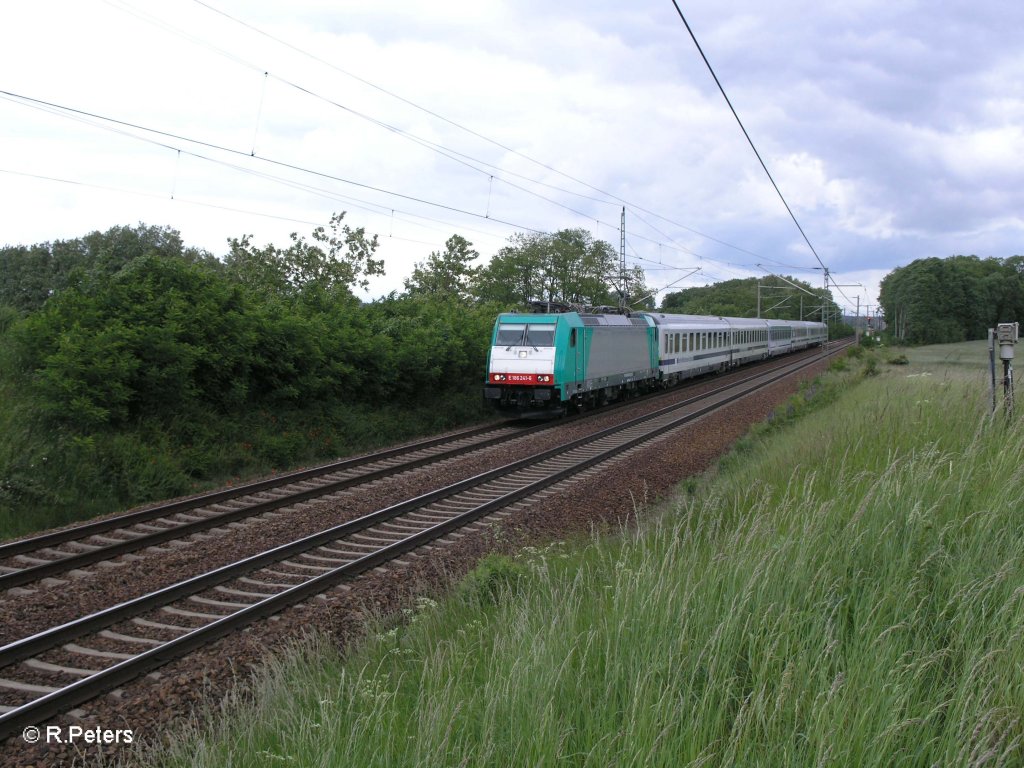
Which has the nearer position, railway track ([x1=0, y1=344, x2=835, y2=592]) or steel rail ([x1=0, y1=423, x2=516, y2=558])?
railway track ([x1=0, y1=344, x2=835, y2=592])

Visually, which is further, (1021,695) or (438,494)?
(438,494)

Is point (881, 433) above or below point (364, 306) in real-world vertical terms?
below

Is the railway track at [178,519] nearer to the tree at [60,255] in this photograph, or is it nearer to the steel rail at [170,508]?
the steel rail at [170,508]

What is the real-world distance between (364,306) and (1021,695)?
835 inches

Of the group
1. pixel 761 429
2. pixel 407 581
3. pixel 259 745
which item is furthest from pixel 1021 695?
pixel 761 429

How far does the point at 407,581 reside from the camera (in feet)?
25.5

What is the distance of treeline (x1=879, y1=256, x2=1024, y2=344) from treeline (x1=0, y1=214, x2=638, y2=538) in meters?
23.6

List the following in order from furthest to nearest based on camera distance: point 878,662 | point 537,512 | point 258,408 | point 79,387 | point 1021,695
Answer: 1. point 258,408
2. point 79,387
3. point 537,512
4. point 878,662
5. point 1021,695

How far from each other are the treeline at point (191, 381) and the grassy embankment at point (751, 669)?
27.5 ft

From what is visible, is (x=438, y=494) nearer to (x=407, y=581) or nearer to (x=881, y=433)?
(x=407, y=581)

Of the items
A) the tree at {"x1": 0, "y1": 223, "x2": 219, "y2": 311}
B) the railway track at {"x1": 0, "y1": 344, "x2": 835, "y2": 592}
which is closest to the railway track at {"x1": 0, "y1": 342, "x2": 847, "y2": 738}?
the railway track at {"x1": 0, "y1": 344, "x2": 835, "y2": 592}

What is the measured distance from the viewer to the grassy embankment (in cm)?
275

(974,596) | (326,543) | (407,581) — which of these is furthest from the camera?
(326,543)

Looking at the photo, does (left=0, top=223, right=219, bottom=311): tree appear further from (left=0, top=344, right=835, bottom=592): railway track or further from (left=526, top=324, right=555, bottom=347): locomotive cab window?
(left=0, top=344, right=835, bottom=592): railway track
